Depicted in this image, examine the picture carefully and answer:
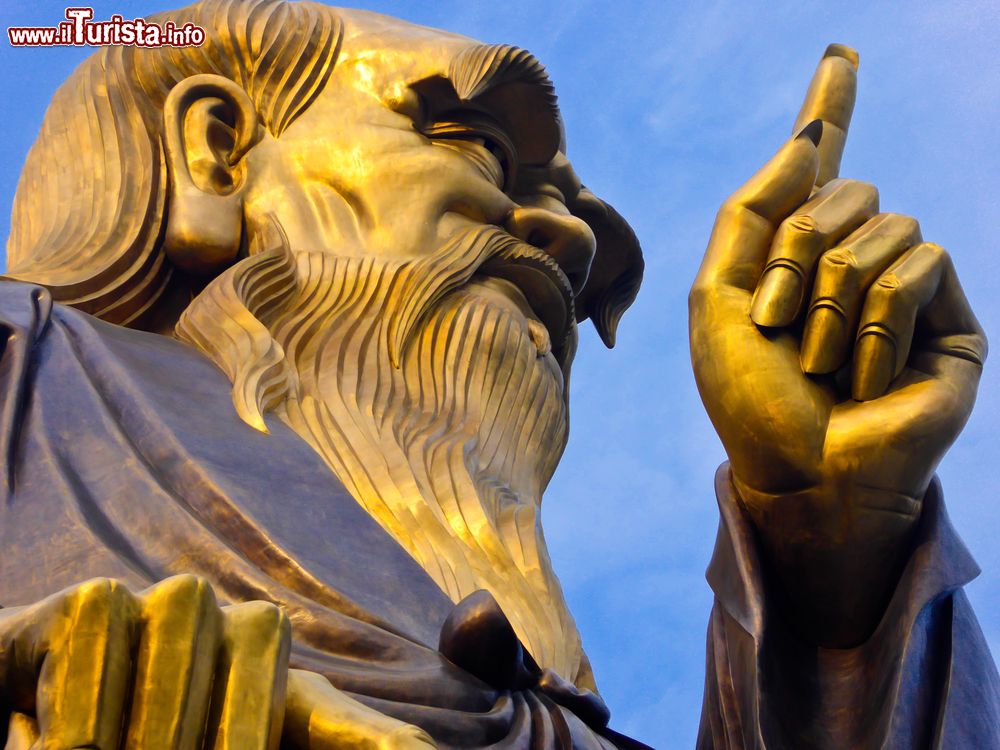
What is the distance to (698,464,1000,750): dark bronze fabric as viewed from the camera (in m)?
4.07

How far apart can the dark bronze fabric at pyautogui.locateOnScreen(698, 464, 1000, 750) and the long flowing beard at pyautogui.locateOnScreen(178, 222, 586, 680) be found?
0.87m

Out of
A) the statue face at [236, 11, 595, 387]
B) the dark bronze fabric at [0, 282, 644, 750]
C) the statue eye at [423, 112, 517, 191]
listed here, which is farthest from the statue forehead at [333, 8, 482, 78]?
the dark bronze fabric at [0, 282, 644, 750]

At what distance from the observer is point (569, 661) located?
17.1 feet

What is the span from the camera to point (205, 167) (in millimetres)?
6316

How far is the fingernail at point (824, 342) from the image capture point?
406cm

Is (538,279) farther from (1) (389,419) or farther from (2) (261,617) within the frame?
(2) (261,617)

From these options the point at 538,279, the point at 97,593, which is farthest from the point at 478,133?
the point at 97,593

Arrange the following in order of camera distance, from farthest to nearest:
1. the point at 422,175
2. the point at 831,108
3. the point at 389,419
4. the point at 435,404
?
the point at 422,175
the point at 435,404
the point at 389,419
the point at 831,108

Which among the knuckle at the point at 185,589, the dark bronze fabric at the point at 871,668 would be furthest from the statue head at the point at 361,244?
the knuckle at the point at 185,589

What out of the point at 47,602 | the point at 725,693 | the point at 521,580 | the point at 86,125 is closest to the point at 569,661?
the point at 521,580

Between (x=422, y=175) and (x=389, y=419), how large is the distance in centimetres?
105

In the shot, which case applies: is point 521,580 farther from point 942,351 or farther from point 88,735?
point 88,735

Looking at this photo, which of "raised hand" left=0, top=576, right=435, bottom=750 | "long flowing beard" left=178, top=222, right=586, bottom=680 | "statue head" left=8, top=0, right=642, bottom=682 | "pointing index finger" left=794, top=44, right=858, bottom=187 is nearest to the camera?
"raised hand" left=0, top=576, right=435, bottom=750

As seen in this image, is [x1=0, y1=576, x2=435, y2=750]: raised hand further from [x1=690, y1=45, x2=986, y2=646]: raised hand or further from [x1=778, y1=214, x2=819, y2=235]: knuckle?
[x1=778, y1=214, x2=819, y2=235]: knuckle
